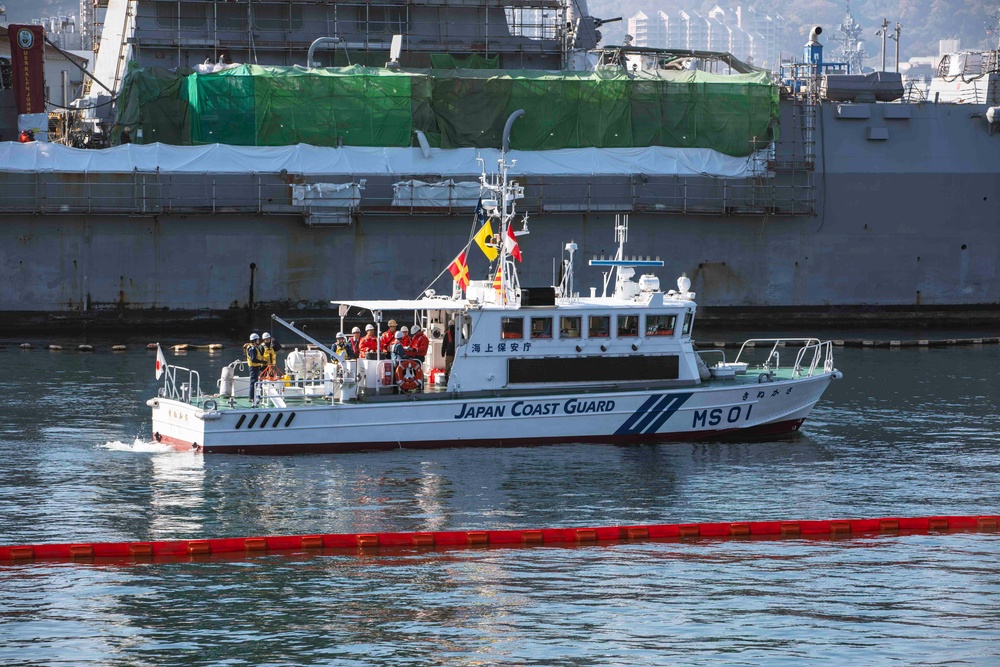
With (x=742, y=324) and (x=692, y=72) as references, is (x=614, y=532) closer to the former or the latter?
(x=742, y=324)

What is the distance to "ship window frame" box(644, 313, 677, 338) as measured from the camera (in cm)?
3108

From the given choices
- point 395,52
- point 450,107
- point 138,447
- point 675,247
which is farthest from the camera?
point 395,52

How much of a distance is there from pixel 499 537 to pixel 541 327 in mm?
8927

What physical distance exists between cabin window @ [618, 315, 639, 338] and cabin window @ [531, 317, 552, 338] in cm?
159

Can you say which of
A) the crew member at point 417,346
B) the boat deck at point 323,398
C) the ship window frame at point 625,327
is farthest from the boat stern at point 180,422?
the ship window frame at point 625,327

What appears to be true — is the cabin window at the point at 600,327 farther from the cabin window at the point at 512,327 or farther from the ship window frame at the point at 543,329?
the cabin window at the point at 512,327

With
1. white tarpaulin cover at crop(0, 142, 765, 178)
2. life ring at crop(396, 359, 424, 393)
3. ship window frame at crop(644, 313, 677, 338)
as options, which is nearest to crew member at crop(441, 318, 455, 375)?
life ring at crop(396, 359, 424, 393)

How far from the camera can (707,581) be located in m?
20.3

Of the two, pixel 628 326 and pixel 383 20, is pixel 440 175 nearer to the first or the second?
pixel 383 20

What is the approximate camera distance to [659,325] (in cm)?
3119

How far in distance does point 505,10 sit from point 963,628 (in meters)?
45.2

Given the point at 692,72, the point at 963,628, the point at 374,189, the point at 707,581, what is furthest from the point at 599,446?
the point at 692,72

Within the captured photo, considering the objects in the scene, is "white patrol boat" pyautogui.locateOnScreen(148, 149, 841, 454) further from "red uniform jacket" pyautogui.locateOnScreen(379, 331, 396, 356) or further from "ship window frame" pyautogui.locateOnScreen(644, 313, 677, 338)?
"red uniform jacket" pyautogui.locateOnScreen(379, 331, 396, 356)

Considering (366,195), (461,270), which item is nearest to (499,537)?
(461,270)
